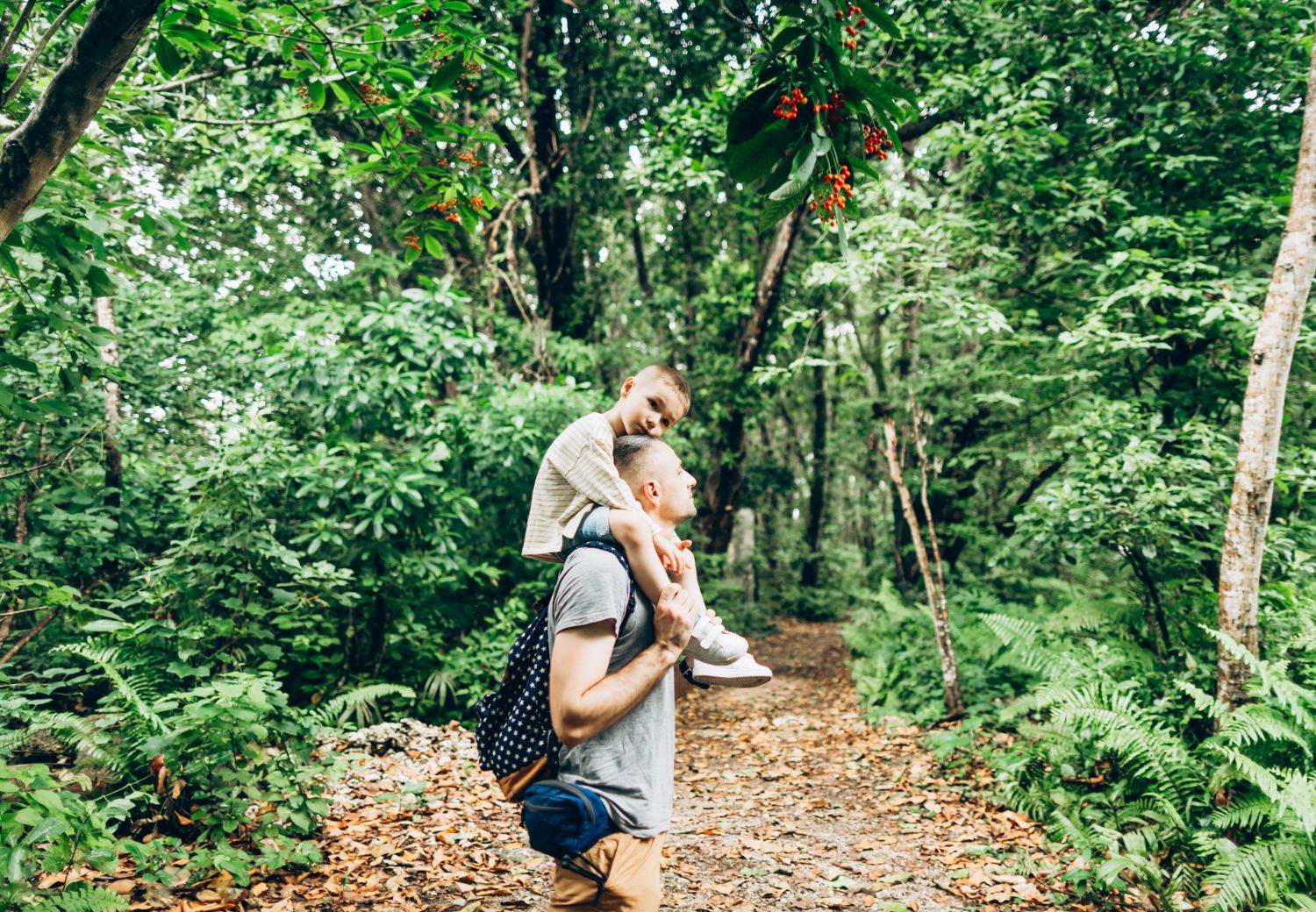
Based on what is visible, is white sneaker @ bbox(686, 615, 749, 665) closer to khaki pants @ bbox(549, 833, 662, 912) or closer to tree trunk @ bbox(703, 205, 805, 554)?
khaki pants @ bbox(549, 833, 662, 912)

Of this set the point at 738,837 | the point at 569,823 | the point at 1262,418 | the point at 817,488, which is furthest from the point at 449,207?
the point at 817,488

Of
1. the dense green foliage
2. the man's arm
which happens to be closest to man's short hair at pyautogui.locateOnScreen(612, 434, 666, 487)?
the man's arm

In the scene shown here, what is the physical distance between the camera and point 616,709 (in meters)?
1.76

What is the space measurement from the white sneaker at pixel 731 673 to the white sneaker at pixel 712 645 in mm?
21

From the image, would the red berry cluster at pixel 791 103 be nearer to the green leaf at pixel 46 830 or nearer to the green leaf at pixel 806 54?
the green leaf at pixel 806 54

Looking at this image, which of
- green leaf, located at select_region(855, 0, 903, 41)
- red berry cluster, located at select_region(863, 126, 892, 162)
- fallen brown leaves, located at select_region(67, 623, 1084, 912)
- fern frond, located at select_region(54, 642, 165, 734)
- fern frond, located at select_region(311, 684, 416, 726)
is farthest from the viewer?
fern frond, located at select_region(311, 684, 416, 726)

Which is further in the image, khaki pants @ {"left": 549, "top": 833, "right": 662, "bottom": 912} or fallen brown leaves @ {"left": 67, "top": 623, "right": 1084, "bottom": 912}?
fallen brown leaves @ {"left": 67, "top": 623, "right": 1084, "bottom": 912}

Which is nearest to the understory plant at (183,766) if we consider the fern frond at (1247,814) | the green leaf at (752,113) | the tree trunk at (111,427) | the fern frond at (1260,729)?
the tree trunk at (111,427)

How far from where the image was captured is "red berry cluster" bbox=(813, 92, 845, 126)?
7.14 feet

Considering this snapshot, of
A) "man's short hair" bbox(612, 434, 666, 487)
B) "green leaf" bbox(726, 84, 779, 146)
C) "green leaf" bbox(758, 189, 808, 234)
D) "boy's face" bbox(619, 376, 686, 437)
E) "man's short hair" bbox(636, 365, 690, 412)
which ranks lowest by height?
"man's short hair" bbox(612, 434, 666, 487)

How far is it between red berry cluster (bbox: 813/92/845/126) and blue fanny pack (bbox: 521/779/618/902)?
77.8 inches

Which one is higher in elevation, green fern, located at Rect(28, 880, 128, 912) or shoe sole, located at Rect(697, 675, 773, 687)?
shoe sole, located at Rect(697, 675, 773, 687)

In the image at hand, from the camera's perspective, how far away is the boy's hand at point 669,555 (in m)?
2.04

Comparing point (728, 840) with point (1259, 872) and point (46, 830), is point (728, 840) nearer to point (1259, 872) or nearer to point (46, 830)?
point (1259, 872)
